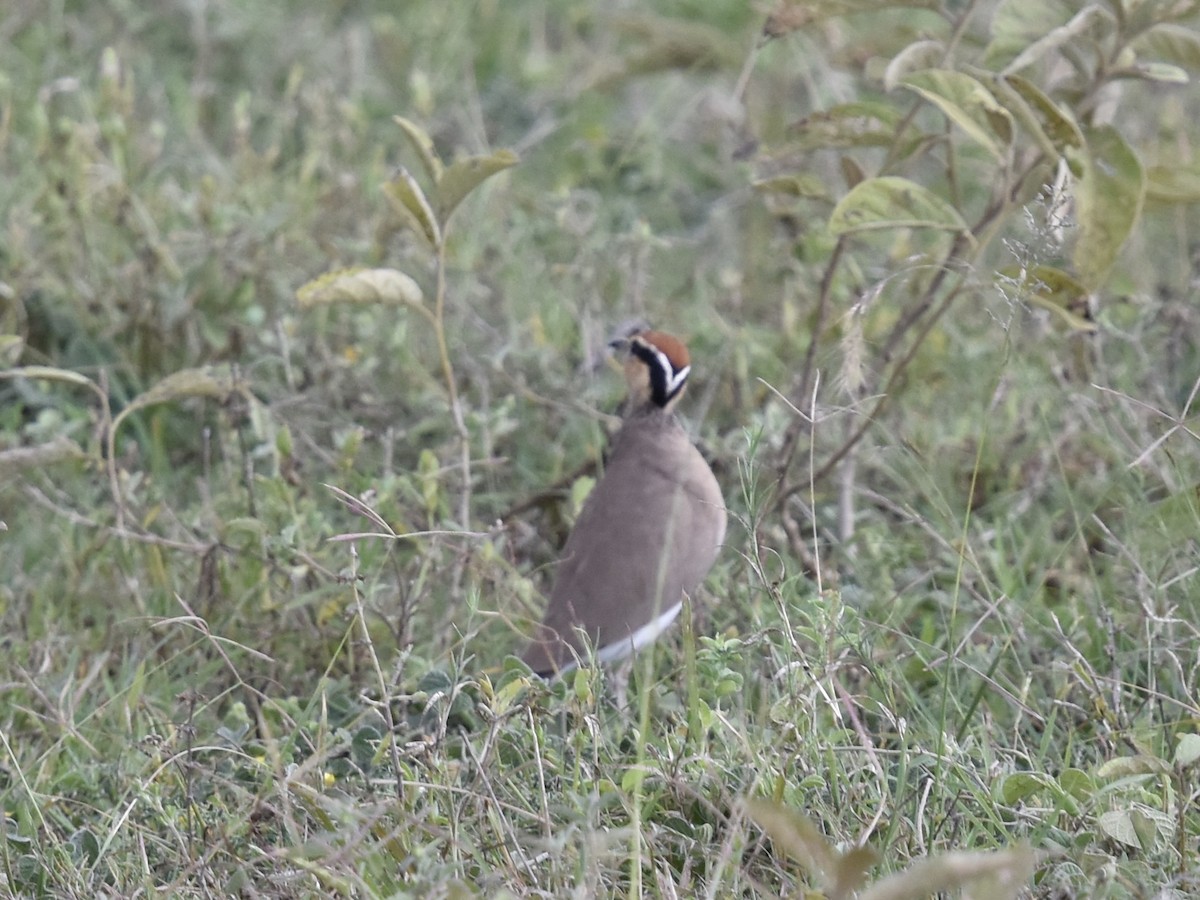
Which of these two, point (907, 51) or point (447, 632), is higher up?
point (907, 51)

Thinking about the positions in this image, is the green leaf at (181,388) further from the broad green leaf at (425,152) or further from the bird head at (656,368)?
the bird head at (656,368)

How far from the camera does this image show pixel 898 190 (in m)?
3.36

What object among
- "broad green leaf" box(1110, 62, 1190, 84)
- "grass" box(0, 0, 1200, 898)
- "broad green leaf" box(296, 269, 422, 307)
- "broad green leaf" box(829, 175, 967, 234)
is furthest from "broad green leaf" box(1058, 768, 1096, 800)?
"broad green leaf" box(296, 269, 422, 307)

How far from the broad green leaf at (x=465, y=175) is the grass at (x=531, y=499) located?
0.42m

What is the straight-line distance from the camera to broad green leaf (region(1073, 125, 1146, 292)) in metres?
3.36

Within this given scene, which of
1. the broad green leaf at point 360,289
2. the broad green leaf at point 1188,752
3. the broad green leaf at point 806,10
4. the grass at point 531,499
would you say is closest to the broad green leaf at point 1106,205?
the grass at point 531,499

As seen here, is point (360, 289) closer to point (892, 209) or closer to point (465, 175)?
point (465, 175)

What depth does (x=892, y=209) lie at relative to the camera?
337 centimetres

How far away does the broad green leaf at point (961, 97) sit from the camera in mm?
3189

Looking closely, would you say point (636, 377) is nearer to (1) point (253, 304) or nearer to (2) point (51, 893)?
(1) point (253, 304)

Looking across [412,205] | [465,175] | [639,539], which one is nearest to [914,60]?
[465,175]

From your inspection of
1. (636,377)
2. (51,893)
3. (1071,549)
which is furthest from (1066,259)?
(51,893)

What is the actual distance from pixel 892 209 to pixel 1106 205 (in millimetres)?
450

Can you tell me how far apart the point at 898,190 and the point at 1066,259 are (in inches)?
62.2
